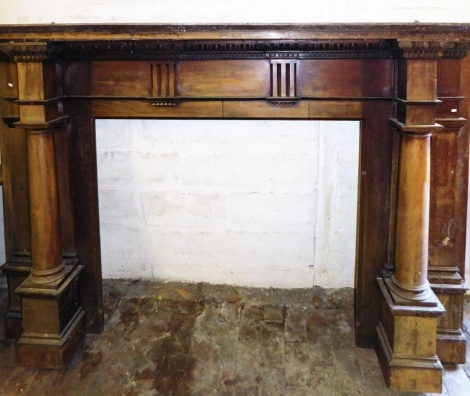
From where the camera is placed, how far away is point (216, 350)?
253cm

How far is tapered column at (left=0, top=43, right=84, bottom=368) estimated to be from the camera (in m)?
2.27

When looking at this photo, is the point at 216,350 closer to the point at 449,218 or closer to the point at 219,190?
the point at 219,190

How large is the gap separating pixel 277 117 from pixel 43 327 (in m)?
1.36

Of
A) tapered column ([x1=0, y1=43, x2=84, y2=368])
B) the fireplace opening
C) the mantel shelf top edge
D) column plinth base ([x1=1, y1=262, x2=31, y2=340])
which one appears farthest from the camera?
the fireplace opening

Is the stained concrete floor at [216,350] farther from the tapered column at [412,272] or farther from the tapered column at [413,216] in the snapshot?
the tapered column at [413,216]

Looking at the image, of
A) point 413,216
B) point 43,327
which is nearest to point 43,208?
point 43,327

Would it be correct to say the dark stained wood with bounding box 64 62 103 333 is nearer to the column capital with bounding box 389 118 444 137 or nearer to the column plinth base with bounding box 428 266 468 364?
the column capital with bounding box 389 118 444 137

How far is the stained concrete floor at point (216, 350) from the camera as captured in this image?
228cm

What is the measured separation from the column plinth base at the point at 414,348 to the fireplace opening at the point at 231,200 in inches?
29.9

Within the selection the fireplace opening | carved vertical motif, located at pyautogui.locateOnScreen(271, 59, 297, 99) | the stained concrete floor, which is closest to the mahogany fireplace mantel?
carved vertical motif, located at pyautogui.locateOnScreen(271, 59, 297, 99)

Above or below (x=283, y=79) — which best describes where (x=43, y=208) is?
below

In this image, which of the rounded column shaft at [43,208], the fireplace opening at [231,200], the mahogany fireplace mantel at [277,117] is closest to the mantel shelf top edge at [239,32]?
the mahogany fireplace mantel at [277,117]

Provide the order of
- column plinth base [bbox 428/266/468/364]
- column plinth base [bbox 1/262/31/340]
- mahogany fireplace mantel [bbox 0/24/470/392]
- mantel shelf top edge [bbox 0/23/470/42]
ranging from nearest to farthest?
mantel shelf top edge [bbox 0/23/470/42] < mahogany fireplace mantel [bbox 0/24/470/392] < column plinth base [bbox 428/266/468/364] < column plinth base [bbox 1/262/31/340]

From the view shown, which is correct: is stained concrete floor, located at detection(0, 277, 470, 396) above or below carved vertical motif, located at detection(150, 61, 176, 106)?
below
